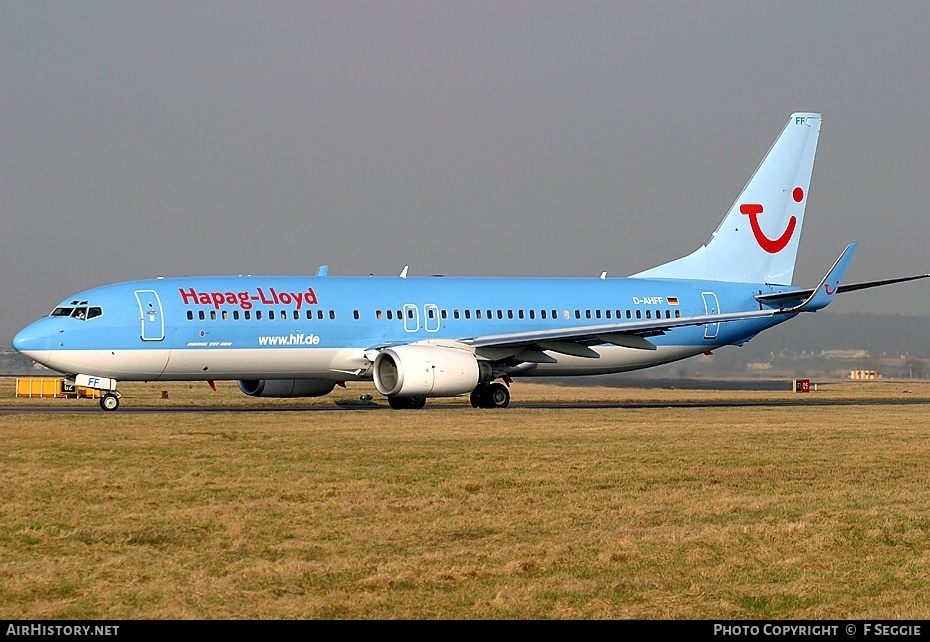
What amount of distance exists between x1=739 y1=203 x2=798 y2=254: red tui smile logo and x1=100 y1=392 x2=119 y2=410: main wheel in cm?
2255

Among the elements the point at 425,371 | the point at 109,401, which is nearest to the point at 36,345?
the point at 109,401

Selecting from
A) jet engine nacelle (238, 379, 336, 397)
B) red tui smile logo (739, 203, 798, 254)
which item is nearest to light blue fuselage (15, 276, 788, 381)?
jet engine nacelle (238, 379, 336, 397)

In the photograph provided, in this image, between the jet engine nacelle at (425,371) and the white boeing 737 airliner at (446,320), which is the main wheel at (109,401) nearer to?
the white boeing 737 airliner at (446,320)

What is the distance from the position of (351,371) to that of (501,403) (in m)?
4.67

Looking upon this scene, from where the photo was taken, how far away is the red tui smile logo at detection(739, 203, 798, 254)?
45472 millimetres

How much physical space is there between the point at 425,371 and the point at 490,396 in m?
4.32

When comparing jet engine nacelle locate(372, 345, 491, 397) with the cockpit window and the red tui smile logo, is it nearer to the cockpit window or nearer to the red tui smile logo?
the cockpit window

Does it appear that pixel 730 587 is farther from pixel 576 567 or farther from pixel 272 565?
pixel 272 565

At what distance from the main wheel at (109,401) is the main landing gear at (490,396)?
10384 mm

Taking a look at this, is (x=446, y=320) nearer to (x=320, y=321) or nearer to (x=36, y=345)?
(x=320, y=321)

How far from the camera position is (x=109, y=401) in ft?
119

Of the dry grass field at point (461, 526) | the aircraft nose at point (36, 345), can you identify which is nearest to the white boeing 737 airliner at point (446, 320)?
the aircraft nose at point (36, 345)

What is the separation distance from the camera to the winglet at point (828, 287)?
128 feet
